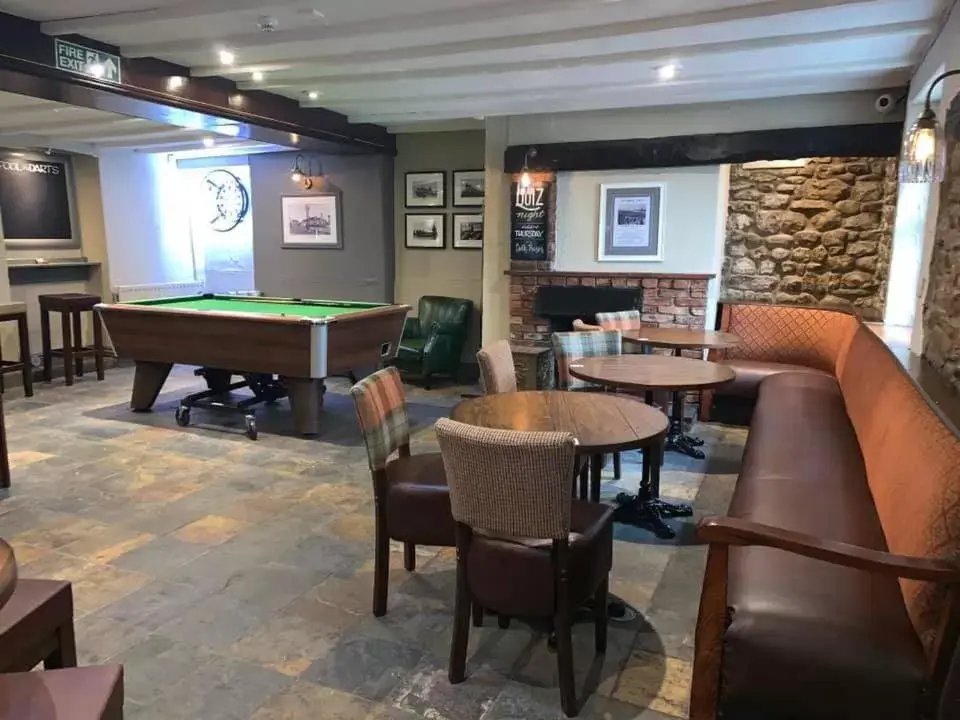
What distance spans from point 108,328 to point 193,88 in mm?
2038

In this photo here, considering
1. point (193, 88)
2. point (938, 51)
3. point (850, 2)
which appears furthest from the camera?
point (193, 88)

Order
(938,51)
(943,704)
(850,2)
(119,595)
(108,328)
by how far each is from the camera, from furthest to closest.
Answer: (108,328) → (938,51) → (850,2) → (119,595) → (943,704)

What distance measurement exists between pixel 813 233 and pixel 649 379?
3206 mm

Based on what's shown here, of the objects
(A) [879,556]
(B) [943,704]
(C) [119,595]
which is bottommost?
(C) [119,595]

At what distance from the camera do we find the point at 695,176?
571 centimetres

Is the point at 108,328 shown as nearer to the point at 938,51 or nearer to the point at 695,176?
the point at 695,176

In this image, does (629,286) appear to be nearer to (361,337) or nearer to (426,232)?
(361,337)

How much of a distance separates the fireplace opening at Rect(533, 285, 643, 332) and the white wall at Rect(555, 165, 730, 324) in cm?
20

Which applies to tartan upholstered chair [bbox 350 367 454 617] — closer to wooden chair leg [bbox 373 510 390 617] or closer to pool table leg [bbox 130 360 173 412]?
wooden chair leg [bbox 373 510 390 617]

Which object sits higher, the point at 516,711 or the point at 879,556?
the point at 879,556

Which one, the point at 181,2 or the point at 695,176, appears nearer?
the point at 181,2

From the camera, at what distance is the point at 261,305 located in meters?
6.02

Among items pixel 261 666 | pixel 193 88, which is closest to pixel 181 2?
pixel 193 88

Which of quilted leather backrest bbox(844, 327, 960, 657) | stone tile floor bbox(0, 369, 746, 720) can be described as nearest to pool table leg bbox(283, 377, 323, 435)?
stone tile floor bbox(0, 369, 746, 720)
